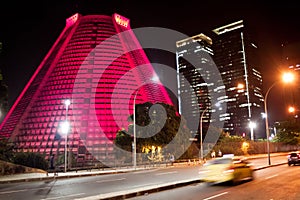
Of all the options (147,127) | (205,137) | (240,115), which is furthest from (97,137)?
(240,115)

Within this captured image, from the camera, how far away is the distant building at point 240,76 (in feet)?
484

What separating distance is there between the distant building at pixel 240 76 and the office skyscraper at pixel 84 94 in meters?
86.2

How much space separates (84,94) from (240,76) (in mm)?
113345

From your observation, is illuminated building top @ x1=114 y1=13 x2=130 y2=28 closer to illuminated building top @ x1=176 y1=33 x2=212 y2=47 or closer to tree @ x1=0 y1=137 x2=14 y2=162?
tree @ x1=0 y1=137 x2=14 y2=162

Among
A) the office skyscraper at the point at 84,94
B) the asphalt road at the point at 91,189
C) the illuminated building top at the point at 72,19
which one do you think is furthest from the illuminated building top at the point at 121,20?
the asphalt road at the point at 91,189

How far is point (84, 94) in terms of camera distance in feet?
189

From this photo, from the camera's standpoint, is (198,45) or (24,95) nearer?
(24,95)

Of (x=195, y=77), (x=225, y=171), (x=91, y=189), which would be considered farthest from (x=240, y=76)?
(x=91, y=189)

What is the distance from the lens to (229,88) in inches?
6107

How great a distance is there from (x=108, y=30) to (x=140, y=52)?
10375 millimetres

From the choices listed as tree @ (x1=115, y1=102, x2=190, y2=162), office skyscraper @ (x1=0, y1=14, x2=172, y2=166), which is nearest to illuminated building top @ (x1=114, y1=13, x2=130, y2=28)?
office skyscraper @ (x1=0, y1=14, x2=172, y2=166)

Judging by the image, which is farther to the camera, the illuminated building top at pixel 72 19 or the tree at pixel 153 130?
the illuminated building top at pixel 72 19

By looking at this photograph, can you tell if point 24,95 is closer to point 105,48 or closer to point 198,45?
point 105,48

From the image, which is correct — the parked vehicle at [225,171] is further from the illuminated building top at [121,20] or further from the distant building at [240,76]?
the distant building at [240,76]
